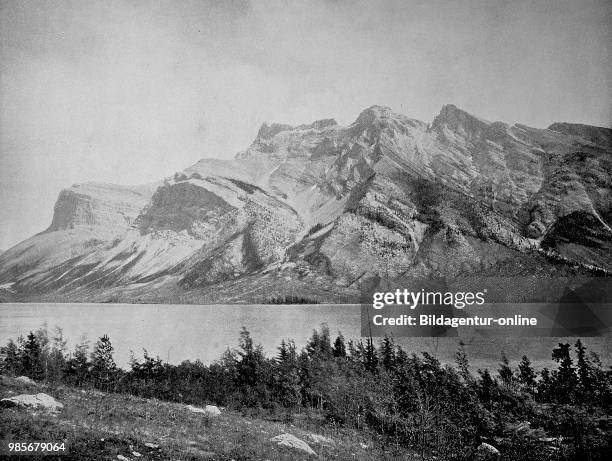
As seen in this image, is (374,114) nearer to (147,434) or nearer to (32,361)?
(32,361)

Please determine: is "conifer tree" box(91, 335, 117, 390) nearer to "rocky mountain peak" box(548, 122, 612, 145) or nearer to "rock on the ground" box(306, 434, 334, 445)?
"rock on the ground" box(306, 434, 334, 445)

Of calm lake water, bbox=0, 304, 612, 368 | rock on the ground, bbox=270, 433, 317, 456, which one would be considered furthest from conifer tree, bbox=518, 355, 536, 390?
rock on the ground, bbox=270, 433, 317, 456

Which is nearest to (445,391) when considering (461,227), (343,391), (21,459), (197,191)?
(343,391)

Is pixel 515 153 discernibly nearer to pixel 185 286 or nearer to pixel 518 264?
pixel 518 264

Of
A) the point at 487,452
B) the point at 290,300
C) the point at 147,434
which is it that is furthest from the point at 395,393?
the point at 290,300

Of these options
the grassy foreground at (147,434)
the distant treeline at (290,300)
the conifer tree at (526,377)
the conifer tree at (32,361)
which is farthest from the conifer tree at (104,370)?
the distant treeline at (290,300)

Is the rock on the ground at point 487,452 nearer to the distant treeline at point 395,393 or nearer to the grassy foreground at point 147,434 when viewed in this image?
the distant treeline at point 395,393
